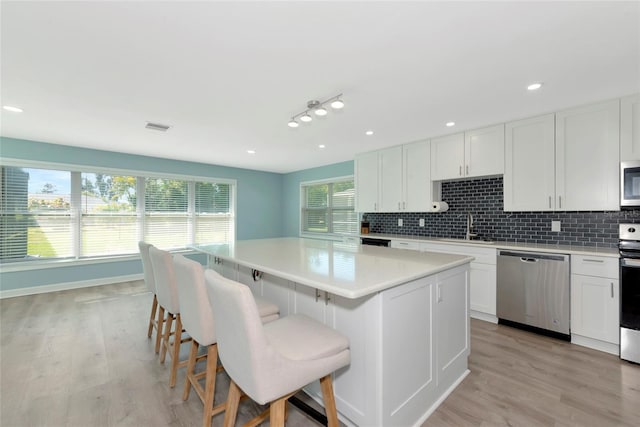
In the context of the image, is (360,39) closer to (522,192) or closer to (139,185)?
(522,192)

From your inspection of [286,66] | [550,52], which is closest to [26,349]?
[286,66]

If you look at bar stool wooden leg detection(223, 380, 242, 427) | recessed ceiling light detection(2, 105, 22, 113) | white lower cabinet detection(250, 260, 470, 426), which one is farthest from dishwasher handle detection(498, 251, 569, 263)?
recessed ceiling light detection(2, 105, 22, 113)

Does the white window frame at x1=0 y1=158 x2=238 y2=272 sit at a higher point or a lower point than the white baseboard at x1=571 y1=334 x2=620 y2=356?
higher

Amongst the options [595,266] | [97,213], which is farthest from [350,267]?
[97,213]

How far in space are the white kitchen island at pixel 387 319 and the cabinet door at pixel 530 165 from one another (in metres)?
1.64

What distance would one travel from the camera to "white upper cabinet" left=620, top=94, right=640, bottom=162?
2.46 meters

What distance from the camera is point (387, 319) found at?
4.75 ft

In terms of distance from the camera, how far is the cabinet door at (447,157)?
11.9ft

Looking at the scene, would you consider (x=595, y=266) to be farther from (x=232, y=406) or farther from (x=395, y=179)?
(x=232, y=406)

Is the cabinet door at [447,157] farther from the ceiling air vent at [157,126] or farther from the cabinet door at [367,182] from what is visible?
the ceiling air vent at [157,126]

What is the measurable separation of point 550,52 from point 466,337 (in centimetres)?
211

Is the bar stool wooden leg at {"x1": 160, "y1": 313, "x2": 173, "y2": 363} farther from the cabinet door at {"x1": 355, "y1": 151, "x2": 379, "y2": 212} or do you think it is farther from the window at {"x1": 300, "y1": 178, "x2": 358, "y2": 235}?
the window at {"x1": 300, "y1": 178, "x2": 358, "y2": 235}

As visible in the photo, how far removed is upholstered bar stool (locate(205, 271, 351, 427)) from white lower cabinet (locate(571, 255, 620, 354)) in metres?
2.62

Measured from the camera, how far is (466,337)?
7.03 ft
